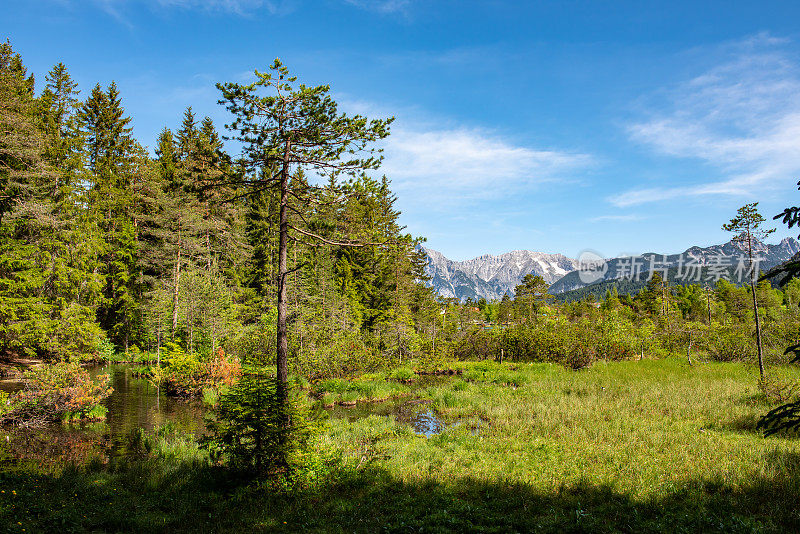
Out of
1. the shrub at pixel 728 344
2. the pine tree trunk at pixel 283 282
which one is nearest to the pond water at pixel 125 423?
the pine tree trunk at pixel 283 282

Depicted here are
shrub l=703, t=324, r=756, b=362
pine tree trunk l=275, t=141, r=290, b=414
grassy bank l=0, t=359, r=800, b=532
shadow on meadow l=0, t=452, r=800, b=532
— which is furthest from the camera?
shrub l=703, t=324, r=756, b=362

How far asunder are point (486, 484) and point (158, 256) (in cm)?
3606

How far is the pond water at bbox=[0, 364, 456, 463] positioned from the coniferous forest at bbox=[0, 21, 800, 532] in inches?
6.0

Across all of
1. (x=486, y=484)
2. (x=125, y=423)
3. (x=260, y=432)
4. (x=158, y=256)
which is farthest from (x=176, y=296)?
(x=486, y=484)

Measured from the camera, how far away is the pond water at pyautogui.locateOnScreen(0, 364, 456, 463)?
12.0m

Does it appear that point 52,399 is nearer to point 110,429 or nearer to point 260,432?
point 110,429

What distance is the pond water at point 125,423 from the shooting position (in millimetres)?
11969

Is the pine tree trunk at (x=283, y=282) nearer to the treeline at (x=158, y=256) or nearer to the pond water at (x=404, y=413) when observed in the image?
the treeline at (x=158, y=256)

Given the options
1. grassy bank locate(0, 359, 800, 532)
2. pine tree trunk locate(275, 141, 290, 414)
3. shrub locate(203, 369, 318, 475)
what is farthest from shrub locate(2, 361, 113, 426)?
pine tree trunk locate(275, 141, 290, 414)

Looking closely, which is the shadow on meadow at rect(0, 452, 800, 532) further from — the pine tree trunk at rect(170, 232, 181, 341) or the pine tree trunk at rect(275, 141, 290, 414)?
the pine tree trunk at rect(170, 232, 181, 341)

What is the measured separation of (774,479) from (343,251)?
38.0m

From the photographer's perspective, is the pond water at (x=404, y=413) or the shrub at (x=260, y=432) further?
the pond water at (x=404, y=413)

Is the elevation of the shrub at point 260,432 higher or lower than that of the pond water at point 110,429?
higher

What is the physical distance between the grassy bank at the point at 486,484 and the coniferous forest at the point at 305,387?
6 cm
